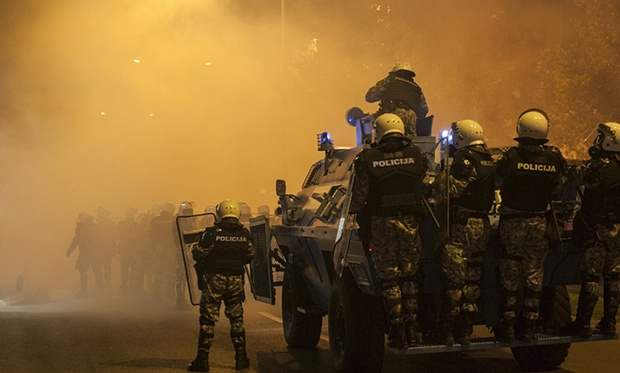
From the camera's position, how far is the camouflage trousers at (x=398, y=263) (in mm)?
5914

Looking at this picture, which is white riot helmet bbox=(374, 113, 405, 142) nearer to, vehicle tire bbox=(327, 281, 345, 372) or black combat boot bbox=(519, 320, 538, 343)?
vehicle tire bbox=(327, 281, 345, 372)

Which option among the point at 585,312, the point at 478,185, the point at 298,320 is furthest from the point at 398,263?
the point at 298,320

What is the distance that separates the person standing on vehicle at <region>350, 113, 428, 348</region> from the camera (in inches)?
234

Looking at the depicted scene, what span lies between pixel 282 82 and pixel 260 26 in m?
2.18

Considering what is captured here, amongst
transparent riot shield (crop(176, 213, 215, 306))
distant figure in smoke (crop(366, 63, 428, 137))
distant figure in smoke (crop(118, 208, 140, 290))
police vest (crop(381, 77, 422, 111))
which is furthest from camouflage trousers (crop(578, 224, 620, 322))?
distant figure in smoke (crop(118, 208, 140, 290))

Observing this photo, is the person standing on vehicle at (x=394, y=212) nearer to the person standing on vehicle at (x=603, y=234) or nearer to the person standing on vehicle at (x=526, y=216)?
the person standing on vehicle at (x=526, y=216)

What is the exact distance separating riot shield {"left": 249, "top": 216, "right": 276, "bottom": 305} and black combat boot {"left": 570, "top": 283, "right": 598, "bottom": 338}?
295cm

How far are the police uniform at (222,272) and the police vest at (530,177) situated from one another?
2366 mm

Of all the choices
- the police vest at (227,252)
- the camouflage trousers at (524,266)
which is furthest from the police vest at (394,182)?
the police vest at (227,252)

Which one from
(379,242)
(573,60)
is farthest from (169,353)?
(573,60)

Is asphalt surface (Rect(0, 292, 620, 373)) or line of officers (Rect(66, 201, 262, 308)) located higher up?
line of officers (Rect(66, 201, 262, 308))

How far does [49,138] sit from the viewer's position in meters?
35.9

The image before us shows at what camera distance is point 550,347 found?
282 inches

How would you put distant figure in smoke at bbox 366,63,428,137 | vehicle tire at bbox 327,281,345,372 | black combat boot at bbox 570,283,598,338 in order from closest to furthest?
black combat boot at bbox 570,283,598,338 → vehicle tire at bbox 327,281,345,372 → distant figure in smoke at bbox 366,63,428,137
